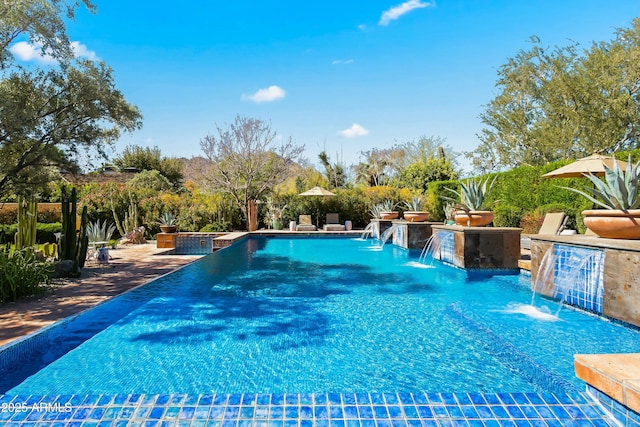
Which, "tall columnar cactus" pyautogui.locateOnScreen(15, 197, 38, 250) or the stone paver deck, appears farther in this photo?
"tall columnar cactus" pyautogui.locateOnScreen(15, 197, 38, 250)

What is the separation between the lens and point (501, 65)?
2619 cm

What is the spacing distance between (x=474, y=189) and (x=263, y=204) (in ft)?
40.9

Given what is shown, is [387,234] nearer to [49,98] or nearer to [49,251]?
[49,251]

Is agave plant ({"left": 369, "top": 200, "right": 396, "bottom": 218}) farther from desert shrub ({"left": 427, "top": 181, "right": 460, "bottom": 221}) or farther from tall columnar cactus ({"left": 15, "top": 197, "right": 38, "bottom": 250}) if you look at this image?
tall columnar cactus ({"left": 15, "top": 197, "right": 38, "bottom": 250})

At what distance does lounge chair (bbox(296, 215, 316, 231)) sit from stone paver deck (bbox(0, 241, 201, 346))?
809cm

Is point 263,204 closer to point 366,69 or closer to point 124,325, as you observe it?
point 366,69

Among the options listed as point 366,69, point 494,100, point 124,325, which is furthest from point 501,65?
point 124,325

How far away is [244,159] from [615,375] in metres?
17.9

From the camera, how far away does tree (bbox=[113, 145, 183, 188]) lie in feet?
120

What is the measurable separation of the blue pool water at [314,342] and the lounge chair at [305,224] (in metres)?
10.8

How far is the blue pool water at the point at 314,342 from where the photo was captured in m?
3.04

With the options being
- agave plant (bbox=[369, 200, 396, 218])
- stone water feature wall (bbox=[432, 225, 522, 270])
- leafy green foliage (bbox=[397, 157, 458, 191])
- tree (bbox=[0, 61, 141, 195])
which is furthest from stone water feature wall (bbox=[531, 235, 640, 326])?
leafy green foliage (bbox=[397, 157, 458, 191])

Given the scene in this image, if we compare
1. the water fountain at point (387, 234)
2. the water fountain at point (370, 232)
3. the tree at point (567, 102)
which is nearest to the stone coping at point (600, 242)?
the water fountain at point (387, 234)

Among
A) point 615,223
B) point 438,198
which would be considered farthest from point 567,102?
point 615,223
